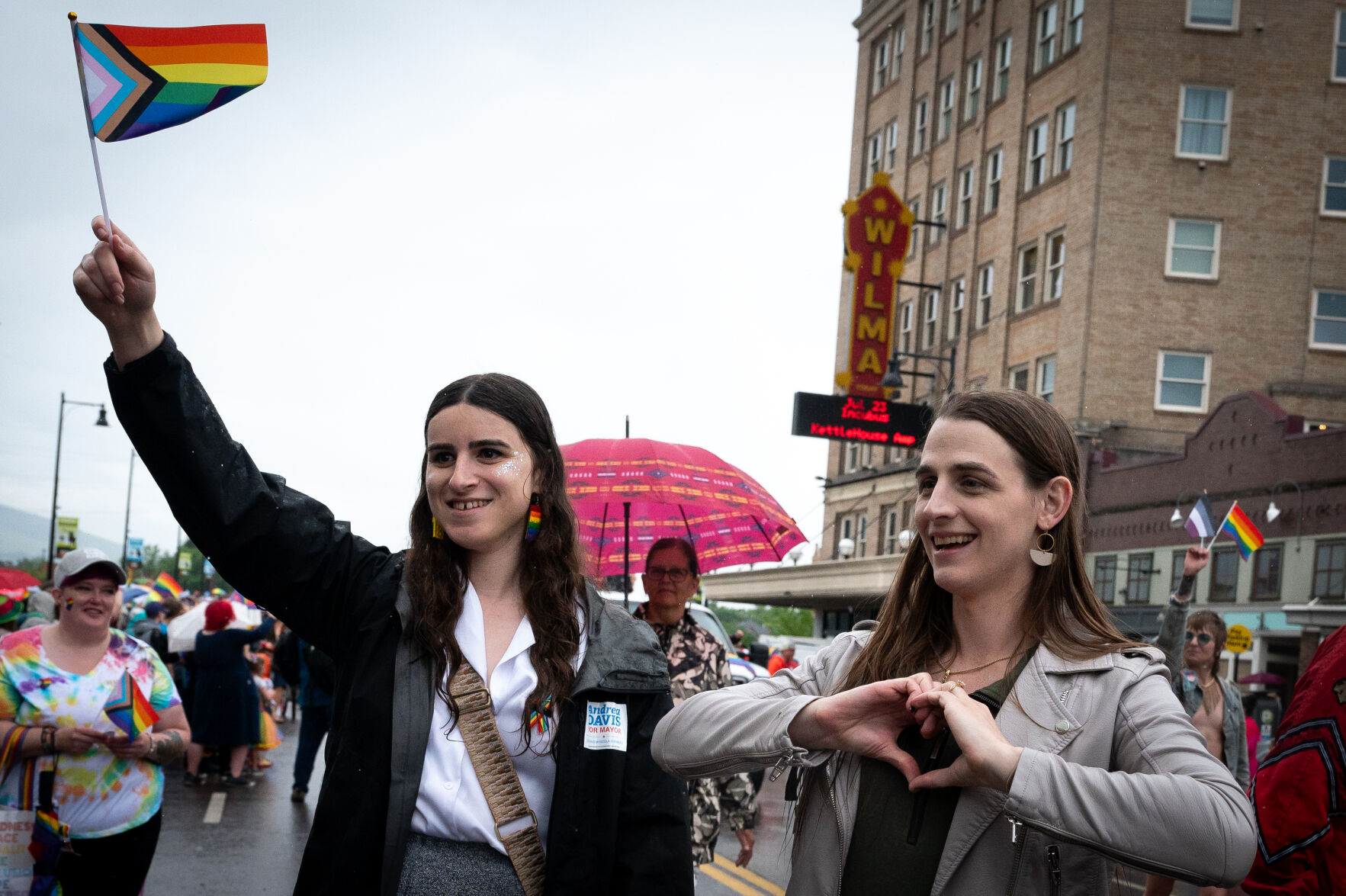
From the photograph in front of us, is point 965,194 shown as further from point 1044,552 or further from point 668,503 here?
point 1044,552

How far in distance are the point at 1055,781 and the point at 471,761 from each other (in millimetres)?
1343

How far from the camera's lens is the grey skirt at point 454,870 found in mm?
2861

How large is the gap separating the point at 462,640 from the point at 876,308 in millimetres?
30254

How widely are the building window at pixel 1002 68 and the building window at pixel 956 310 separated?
540 centimetres

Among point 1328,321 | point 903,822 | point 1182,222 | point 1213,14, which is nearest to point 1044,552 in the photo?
point 903,822

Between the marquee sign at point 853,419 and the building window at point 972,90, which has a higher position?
the building window at point 972,90

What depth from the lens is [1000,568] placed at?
261 cm

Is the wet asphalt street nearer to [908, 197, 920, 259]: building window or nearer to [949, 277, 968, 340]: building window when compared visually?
[949, 277, 968, 340]: building window

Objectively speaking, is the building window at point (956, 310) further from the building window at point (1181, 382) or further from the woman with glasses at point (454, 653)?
the woman with glasses at point (454, 653)

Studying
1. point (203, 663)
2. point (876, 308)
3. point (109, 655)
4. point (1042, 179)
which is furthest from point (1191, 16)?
point (109, 655)

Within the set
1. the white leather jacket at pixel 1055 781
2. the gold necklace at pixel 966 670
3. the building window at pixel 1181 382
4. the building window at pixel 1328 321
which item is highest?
the building window at pixel 1328 321

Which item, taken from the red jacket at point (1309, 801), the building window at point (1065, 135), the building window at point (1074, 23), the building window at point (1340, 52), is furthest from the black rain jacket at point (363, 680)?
the building window at point (1340, 52)

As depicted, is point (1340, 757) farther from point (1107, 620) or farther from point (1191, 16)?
point (1191, 16)

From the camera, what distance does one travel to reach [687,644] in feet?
22.5
